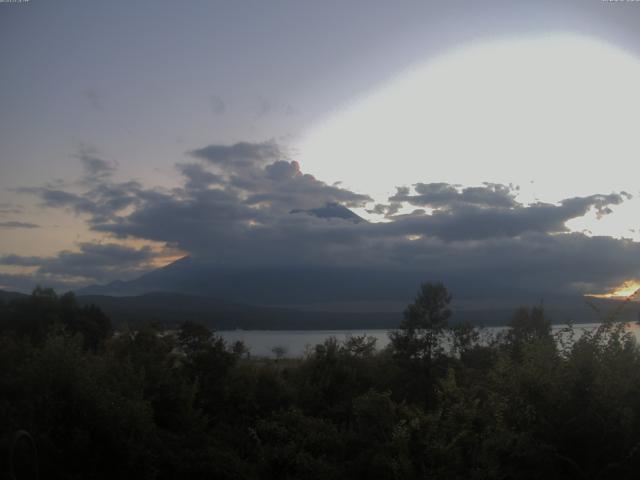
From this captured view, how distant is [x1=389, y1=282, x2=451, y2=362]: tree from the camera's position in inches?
1852

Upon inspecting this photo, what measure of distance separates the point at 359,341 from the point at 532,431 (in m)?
26.1

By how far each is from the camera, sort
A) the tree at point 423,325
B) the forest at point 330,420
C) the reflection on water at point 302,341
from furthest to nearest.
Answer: the tree at point 423,325 → the reflection on water at point 302,341 → the forest at point 330,420

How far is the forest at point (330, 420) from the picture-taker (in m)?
11.9

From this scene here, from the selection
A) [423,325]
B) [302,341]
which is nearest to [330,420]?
[423,325]

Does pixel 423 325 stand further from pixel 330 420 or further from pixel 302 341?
pixel 302 341

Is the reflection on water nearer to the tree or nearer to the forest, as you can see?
the forest

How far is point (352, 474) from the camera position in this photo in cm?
1734

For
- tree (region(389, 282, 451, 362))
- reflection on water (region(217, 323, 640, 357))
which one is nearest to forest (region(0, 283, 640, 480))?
reflection on water (region(217, 323, 640, 357))

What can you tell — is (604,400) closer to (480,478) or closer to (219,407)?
(480,478)

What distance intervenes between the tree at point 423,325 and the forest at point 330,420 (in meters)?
12.8

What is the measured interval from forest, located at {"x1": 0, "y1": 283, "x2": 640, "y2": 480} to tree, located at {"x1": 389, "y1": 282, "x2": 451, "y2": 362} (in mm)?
12842

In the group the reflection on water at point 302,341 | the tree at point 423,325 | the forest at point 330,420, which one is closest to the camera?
the forest at point 330,420

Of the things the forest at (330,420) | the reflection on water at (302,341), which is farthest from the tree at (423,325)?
the forest at (330,420)

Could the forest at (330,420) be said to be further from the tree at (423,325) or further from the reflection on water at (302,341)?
the tree at (423,325)
